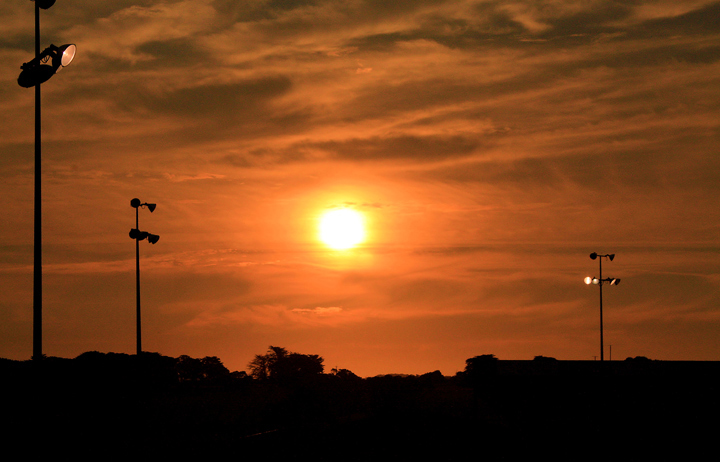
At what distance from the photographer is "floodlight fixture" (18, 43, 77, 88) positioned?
707 inches

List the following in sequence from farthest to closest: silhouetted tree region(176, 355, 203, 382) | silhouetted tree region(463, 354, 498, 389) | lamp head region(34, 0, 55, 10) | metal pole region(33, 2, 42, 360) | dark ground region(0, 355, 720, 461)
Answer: silhouetted tree region(176, 355, 203, 382) → silhouetted tree region(463, 354, 498, 389) → dark ground region(0, 355, 720, 461) → lamp head region(34, 0, 55, 10) → metal pole region(33, 2, 42, 360)

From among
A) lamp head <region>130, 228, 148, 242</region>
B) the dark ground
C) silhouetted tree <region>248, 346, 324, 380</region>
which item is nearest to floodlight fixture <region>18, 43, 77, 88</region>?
the dark ground

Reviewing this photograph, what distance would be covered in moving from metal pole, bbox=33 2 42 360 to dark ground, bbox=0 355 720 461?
93 centimetres

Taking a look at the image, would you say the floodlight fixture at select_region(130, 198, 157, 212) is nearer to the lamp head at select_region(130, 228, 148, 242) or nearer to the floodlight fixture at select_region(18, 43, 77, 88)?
the lamp head at select_region(130, 228, 148, 242)

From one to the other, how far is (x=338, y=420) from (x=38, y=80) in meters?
25.4

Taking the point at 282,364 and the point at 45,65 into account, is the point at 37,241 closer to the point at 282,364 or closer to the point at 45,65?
the point at 45,65

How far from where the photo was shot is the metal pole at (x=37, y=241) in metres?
17.5

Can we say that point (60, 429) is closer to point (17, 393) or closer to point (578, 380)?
point (17, 393)

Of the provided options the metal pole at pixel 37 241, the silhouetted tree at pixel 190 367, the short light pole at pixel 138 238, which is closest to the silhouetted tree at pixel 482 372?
the short light pole at pixel 138 238

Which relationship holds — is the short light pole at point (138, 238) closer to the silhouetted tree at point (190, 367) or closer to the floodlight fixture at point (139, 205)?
the floodlight fixture at point (139, 205)

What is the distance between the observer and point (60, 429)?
75.9 feet

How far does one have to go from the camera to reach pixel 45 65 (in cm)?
1814

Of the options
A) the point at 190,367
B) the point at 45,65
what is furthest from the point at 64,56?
the point at 190,367

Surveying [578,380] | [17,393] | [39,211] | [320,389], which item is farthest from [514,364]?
[39,211]
